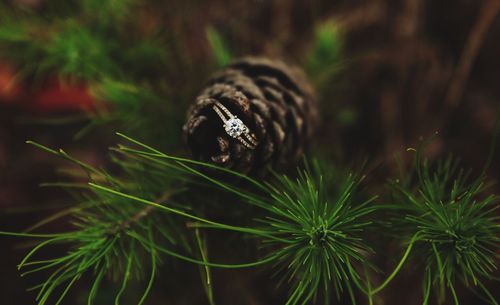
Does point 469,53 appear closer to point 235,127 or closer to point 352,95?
point 352,95

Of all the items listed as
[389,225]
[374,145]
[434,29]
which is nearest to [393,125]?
[374,145]

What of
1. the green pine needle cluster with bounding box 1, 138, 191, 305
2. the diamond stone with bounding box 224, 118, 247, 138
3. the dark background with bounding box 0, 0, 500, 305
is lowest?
the green pine needle cluster with bounding box 1, 138, 191, 305

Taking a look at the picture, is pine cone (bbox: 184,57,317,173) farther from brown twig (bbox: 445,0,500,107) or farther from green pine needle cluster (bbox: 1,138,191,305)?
brown twig (bbox: 445,0,500,107)

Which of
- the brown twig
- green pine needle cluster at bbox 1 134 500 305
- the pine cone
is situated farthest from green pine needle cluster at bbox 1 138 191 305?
the brown twig

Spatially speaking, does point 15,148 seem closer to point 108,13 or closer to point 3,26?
point 3,26

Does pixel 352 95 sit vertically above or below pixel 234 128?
above

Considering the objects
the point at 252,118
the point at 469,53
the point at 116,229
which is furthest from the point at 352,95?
the point at 116,229
